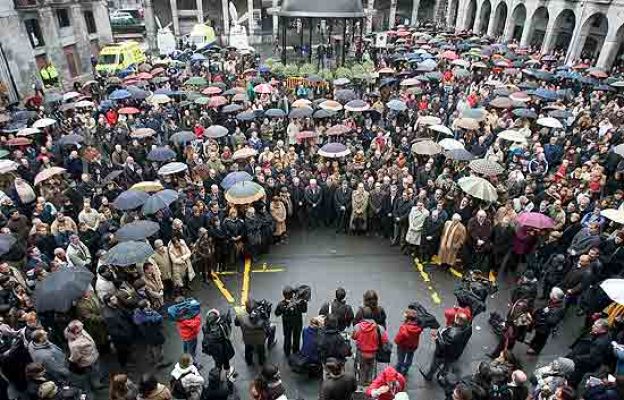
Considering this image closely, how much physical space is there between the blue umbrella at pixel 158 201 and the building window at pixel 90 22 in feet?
91.2

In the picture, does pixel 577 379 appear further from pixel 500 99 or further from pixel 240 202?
pixel 500 99

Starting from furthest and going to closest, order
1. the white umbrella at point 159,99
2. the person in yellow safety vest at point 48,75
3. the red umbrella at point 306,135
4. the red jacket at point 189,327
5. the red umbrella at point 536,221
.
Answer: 1. the person in yellow safety vest at point 48,75
2. the white umbrella at point 159,99
3. the red umbrella at point 306,135
4. the red umbrella at point 536,221
5. the red jacket at point 189,327

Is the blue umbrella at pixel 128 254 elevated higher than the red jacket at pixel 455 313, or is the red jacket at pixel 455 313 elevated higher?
the blue umbrella at pixel 128 254

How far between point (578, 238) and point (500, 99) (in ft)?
27.5

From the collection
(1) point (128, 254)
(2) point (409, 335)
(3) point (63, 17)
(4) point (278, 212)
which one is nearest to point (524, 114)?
(4) point (278, 212)

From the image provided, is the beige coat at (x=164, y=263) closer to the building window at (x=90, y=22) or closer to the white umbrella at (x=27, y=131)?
the white umbrella at (x=27, y=131)

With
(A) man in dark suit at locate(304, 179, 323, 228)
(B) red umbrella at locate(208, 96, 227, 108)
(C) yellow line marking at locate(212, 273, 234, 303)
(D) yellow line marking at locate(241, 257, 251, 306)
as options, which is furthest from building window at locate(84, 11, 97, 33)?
(C) yellow line marking at locate(212, 273, 234, 303)

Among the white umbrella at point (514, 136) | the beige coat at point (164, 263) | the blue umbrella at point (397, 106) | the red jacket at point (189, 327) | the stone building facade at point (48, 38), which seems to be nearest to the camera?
the red jacket at point (189, 327)

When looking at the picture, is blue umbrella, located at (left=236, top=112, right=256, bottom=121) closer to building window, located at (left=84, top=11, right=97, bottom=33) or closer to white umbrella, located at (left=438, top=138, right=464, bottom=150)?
white umbrella, located at (left=438, top=138, right=464, bottom=150)

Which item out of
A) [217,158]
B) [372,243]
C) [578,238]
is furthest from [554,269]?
[217,158]

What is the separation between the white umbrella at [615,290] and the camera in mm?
6348

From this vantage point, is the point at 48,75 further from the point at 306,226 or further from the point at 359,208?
the point at 359,208

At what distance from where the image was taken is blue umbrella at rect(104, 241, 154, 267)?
7.18m

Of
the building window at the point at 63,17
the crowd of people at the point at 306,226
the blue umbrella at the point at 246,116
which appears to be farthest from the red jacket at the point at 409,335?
the building window at the point at 63,17
